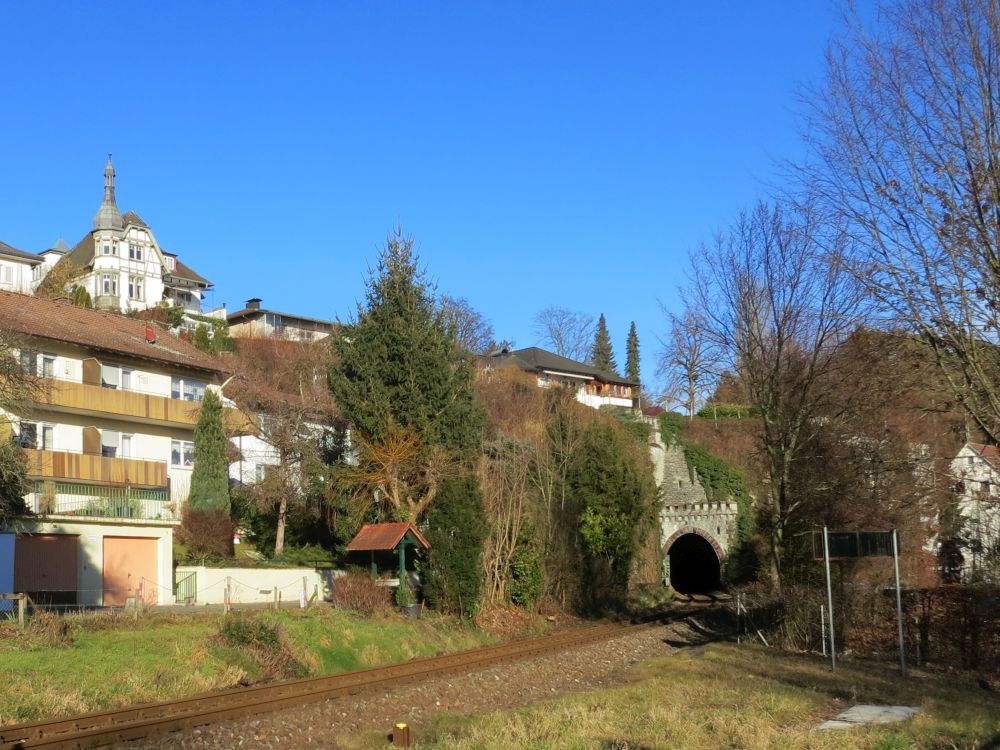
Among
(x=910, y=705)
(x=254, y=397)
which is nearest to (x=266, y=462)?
(x=254, y=397)

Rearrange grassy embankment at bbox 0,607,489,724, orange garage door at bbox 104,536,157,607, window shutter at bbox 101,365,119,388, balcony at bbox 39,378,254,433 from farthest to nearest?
window shutter at bbox 101,365,119,388 → balcony at bbox 39,378,254,433 → orange garage door at bbox 104,536,157,607 → grassy embankment at bbox 0,607,489,724

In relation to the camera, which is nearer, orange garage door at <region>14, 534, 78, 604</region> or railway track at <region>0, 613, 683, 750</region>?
railway track at <region>0, 613, 683, 750</region>

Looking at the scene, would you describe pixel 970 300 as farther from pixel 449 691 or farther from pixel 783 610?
pixel 783 610

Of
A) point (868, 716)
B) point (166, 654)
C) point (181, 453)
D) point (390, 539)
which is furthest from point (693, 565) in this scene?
point (868, 716)

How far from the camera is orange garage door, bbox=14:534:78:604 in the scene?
82.7 feet

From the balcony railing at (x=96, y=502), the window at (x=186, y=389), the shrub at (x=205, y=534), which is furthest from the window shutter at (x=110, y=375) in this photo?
the shrub at (x=205, y=534)

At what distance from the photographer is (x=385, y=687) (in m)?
15.4

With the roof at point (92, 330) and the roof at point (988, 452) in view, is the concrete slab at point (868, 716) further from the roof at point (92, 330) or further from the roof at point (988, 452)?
the roof at point (92, 330)

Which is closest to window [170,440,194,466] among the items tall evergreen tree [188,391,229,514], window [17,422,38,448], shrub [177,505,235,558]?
tall evergreen tree [188,391,229,514]

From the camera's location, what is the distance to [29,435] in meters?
32.3

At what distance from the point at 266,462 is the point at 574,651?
25.8m

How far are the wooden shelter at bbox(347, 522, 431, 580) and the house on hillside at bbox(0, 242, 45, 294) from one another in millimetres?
53579

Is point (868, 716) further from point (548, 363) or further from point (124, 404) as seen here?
point (548, 363)

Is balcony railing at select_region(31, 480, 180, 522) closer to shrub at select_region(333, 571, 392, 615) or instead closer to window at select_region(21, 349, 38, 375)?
window at select_region(21, 349, 38, 375)
